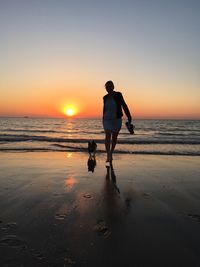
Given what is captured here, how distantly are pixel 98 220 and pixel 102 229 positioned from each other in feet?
0.81

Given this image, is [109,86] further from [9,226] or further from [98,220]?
[9,226]

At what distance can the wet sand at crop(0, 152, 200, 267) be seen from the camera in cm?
204

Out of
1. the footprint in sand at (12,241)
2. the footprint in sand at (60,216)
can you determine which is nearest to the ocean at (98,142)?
the footprint in sand at (60,216)

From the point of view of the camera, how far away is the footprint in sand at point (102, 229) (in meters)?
2.48

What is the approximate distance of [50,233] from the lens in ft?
7.93

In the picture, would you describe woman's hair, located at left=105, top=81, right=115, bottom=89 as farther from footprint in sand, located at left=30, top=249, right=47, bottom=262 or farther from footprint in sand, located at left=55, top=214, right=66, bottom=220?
footprint in sand, located at left=30, top=249, right=47, bottom=262

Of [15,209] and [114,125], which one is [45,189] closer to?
[15,209]

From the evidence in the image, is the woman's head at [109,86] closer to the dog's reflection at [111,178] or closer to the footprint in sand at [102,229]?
the dog's reflection at [111,178]

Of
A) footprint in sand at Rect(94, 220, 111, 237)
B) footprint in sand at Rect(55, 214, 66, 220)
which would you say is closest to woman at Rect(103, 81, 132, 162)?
footprint in sand at Rect(55, 214, 66, 220)

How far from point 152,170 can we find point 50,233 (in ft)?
13.3

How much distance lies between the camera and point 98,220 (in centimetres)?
283

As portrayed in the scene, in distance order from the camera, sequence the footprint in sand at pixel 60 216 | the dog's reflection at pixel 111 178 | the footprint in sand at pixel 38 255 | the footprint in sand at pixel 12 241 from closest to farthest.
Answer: the footprint in sand at pixel 38 255
the footprint in sand at pixel 12 241
the footprint in sand at pixel 60 216
the dog's reflection at pixel 111 178

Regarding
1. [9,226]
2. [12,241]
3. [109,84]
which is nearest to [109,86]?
[109,84]

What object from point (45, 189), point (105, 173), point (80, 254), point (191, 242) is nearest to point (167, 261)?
point (191, 242)
